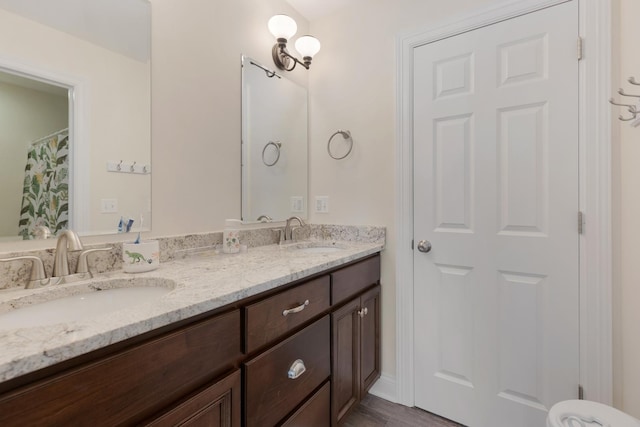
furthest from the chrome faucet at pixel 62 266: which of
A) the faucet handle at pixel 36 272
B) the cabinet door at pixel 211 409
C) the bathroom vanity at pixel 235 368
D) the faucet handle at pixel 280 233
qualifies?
the faucet handle at pixel 280 233

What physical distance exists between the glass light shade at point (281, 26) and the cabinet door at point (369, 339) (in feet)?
5.10

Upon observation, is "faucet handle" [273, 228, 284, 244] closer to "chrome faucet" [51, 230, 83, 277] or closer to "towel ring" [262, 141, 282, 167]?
"towel ring" [262, 141, 282, 167]

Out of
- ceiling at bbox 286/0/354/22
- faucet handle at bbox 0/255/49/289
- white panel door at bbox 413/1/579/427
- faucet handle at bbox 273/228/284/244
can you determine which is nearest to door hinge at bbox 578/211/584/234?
white panel door at bbox 413/1/579/427

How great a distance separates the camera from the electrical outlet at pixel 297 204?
2.04m

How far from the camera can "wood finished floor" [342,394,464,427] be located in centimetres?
161

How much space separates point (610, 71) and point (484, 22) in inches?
23.4

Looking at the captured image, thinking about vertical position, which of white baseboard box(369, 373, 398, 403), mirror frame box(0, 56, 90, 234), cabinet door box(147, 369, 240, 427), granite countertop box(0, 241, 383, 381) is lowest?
white baseboard box(369, 373, 398, 403)

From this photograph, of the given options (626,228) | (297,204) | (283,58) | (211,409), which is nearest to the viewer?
(211,409)

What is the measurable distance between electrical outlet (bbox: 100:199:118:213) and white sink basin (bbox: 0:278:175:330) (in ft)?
1.00

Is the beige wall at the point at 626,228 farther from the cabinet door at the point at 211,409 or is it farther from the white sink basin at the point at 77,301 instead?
the white sink basin at the point at 77,301

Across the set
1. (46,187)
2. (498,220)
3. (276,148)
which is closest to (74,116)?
(46,187)

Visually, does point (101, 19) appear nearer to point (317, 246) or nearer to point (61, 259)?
point (61, 259)

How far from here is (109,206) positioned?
1.14 meters

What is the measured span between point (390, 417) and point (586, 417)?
0.90m
